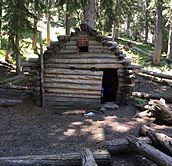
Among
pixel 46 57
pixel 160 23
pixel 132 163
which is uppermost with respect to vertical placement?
pixel 160 23

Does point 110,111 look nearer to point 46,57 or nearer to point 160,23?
point 46,57

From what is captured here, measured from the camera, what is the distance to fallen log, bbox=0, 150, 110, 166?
815 cm

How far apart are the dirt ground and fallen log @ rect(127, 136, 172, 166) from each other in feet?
1.67

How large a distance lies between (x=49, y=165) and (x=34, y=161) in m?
0.39

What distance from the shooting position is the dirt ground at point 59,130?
9328mm

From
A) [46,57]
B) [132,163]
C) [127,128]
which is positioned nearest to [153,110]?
[127,128]

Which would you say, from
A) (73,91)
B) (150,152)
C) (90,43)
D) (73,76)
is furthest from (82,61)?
(150,152)

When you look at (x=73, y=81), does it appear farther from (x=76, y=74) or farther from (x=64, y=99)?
(x=64, y=99)

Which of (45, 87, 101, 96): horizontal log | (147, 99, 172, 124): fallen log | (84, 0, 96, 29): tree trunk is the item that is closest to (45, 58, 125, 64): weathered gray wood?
(45, 87, 101, 96): horizontal log

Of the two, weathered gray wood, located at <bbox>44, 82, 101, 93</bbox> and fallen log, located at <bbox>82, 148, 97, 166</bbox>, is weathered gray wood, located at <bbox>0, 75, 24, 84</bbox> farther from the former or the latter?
fallen log, located at <bbox>82, 148, 97, 166</bbox>

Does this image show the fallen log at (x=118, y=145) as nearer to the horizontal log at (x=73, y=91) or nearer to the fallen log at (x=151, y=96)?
the horizontal log at (x=73, y=91)

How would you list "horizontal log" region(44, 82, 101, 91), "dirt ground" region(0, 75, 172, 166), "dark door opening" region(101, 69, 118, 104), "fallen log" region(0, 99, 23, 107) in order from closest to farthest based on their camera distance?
"dirt ground" region(0, 75, 172, 166)
"fallen log" region(0, 99, 23, 107)
"horizontal log" region(44, 82, 101, 91)
"dark door opening" region(101, 69, 118, 104)

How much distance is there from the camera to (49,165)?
8.22 m

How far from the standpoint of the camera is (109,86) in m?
16.2
